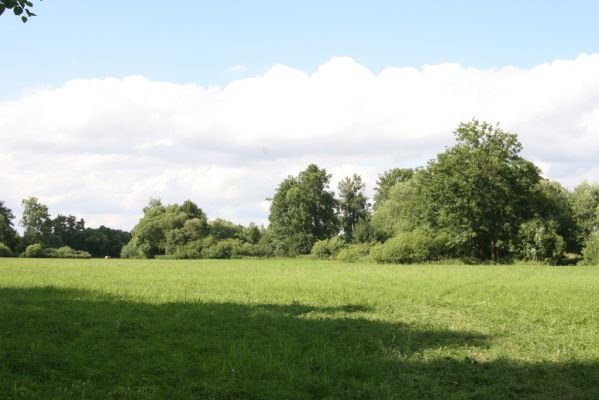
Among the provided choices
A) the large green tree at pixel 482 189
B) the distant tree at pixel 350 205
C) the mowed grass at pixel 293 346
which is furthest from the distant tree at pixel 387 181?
the mowed grass at pixel 293 346

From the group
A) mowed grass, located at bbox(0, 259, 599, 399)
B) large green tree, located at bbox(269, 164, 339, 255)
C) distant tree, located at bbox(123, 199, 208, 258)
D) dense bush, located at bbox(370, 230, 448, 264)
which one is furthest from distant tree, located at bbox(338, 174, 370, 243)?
mowed grass, located at bbox(0, 259, 599, 399)

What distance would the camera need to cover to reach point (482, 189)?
190 ft

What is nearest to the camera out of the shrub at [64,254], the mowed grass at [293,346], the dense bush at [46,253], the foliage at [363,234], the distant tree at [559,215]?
the mowed grass at [293,346]

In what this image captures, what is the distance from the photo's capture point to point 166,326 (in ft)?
47.6

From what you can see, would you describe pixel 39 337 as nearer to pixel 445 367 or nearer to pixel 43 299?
pixel 43 299

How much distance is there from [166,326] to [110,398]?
5.90 metres

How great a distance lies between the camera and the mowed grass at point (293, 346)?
9680 millimetres

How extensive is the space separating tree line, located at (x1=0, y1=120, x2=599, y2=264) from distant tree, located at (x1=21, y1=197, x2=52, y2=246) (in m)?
0.18

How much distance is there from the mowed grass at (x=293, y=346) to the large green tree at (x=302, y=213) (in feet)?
248

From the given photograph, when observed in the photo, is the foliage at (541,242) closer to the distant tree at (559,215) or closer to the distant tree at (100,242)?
the distant tree at (559,215)

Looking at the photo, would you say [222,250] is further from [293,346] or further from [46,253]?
[293,346]

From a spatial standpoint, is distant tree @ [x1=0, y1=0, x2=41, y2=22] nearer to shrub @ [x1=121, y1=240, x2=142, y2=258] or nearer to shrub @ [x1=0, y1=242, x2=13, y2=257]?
shrub @ [x1=0, y1=242, x2=13, y2=257]

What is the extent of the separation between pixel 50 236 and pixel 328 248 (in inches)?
2115

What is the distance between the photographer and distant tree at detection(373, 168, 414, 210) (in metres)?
115
